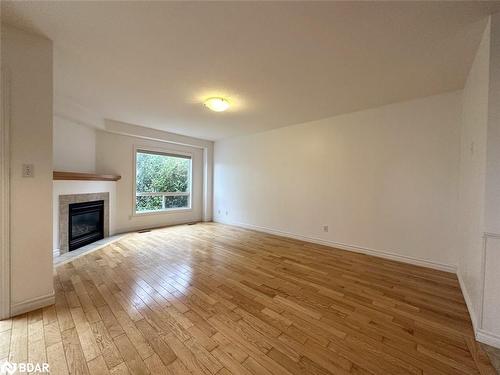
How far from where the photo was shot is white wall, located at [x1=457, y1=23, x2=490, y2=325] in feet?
5.37

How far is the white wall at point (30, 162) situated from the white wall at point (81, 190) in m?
1.30

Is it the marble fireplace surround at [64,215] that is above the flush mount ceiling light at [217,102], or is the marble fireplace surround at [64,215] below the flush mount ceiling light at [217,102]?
below

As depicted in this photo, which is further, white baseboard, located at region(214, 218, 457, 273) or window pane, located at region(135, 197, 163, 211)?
window pane, located at region(135, 197, 163, 211)

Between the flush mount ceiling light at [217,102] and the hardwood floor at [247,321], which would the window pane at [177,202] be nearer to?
the hardwood floor at [247,321]

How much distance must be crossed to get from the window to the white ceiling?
212cm

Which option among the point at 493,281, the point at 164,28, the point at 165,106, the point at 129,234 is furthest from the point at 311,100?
the point at 129,234

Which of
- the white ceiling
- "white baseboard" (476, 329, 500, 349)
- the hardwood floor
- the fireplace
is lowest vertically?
the hardwood floor

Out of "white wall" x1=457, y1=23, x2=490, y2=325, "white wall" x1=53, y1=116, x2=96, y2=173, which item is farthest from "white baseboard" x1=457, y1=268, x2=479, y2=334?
"white wall" x1=53, y1=116, x2=96, y2=173

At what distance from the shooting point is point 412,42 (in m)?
1.81

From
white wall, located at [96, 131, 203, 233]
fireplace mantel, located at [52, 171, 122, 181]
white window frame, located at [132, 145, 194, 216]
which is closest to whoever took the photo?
fireplace mantel, located at [52, 171, 122, 181]

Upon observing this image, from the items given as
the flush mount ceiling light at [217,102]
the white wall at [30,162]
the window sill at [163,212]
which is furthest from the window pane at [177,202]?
the white wall at [30,162]

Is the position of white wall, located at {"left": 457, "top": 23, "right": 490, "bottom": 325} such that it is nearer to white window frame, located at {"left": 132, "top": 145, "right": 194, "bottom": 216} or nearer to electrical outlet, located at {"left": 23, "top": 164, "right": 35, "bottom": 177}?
electrical outlet, located at {"left": 23, "top": 164, "right": 35, "bottom": 177}

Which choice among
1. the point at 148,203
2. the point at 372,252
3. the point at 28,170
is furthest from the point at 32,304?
the point at 372,252

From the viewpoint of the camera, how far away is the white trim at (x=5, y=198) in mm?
1671
